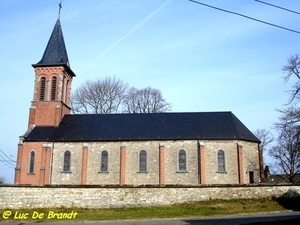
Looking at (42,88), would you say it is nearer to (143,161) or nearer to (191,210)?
(143,161)

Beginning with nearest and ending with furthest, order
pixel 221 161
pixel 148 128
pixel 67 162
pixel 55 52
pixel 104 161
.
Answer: pixel 221 161 < pixel 104 161 < pixel 67 162 < pixel 148 128 < pixel 55 52

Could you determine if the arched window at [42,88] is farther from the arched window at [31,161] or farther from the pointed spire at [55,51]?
the arched window at [31,161]

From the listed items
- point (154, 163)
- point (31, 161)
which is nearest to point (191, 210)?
point (154, 163)

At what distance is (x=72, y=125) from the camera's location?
34969 millimetres

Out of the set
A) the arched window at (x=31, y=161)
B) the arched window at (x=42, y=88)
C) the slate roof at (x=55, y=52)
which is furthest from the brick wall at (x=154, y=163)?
the slate roof at (x=55, y=52)

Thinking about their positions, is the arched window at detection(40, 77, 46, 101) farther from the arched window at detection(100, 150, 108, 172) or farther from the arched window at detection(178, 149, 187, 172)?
the arched window at detection(178, 149, 187, 172)

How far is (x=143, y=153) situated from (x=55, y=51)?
16000 mm

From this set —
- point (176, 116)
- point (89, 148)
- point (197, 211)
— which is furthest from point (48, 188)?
point (176, 116)

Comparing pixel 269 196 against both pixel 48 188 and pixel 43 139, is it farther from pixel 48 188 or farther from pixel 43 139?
pixel 43 139

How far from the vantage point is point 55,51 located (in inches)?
1475

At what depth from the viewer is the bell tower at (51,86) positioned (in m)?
35.1

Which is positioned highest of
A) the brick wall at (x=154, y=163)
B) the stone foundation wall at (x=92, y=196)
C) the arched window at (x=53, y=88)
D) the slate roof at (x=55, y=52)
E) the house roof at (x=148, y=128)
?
the slate roof at (x=55, y=52)

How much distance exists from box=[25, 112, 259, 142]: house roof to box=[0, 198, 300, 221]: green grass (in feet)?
36.2

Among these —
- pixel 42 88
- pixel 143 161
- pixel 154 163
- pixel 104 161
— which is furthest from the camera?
pixel 42 88
